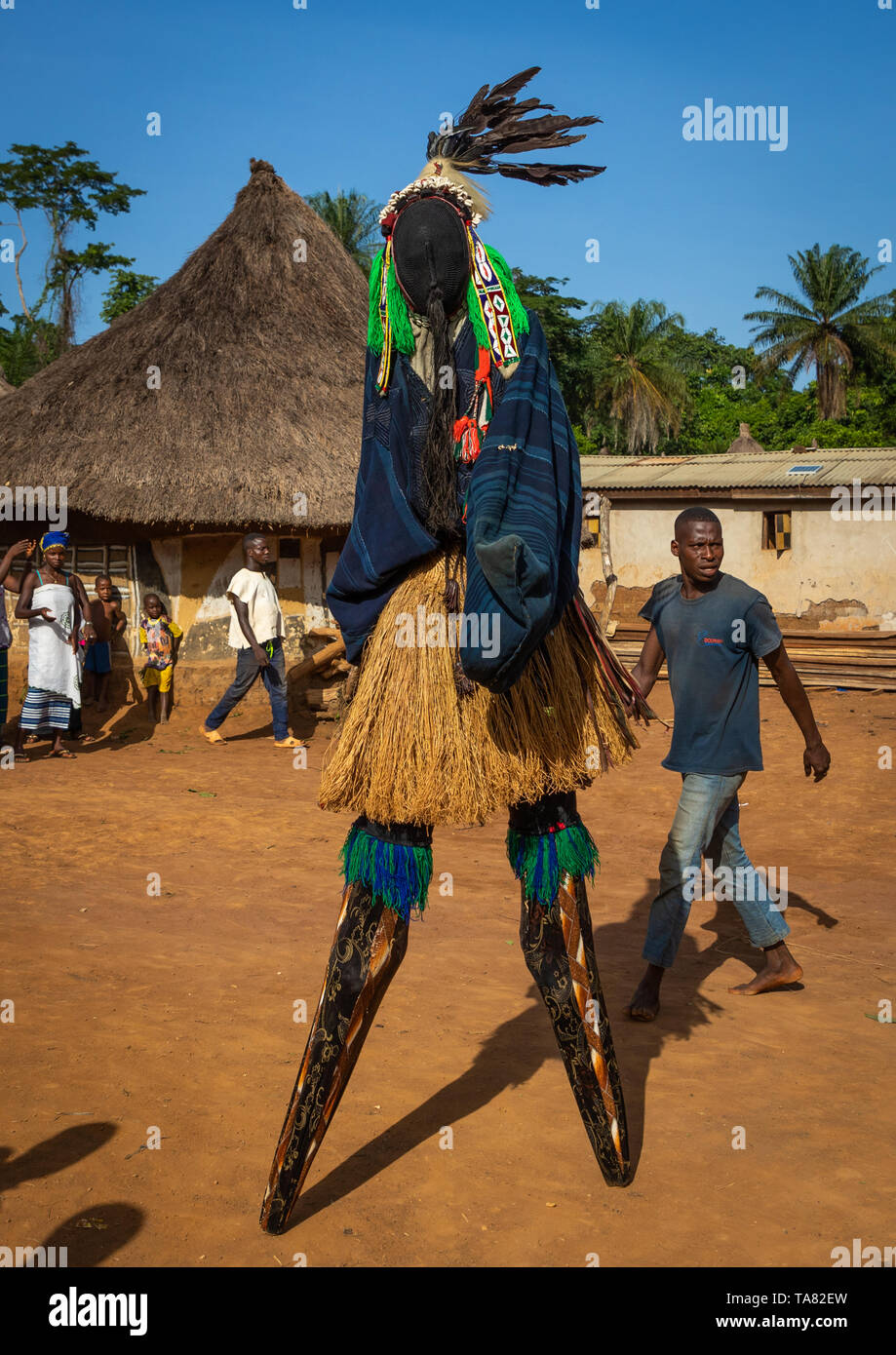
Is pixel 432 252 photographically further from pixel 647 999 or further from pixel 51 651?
pixel 51 651

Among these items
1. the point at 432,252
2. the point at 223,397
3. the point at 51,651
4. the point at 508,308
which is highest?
the point at 223,397

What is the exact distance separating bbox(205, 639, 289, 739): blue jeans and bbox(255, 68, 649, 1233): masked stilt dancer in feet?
24.8

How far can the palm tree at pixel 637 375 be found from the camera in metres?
38.6

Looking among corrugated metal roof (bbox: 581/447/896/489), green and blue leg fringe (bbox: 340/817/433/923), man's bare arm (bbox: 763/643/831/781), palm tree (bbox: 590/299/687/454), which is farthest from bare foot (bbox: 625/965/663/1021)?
palm tree (bbox: 590/299/687/454)

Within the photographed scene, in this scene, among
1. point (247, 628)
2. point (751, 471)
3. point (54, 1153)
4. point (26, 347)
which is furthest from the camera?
point (26, 347)

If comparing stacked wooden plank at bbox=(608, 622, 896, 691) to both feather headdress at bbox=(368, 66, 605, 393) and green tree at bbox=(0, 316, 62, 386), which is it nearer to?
feather headdress at bbox=(368, 66, 605, 393)

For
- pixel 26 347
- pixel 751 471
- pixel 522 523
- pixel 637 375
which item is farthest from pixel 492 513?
pixel 637 375

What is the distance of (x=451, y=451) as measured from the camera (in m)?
2.52

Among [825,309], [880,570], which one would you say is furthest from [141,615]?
[825,309]

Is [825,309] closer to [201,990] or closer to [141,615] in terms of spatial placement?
[141,615]

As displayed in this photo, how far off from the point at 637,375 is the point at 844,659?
2684 centimetres

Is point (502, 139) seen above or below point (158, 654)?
above

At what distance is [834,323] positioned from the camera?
42.8 m

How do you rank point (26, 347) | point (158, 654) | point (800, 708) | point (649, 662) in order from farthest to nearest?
point (26, 347), point (158, 654), point (649, 662), point (800, 708)
